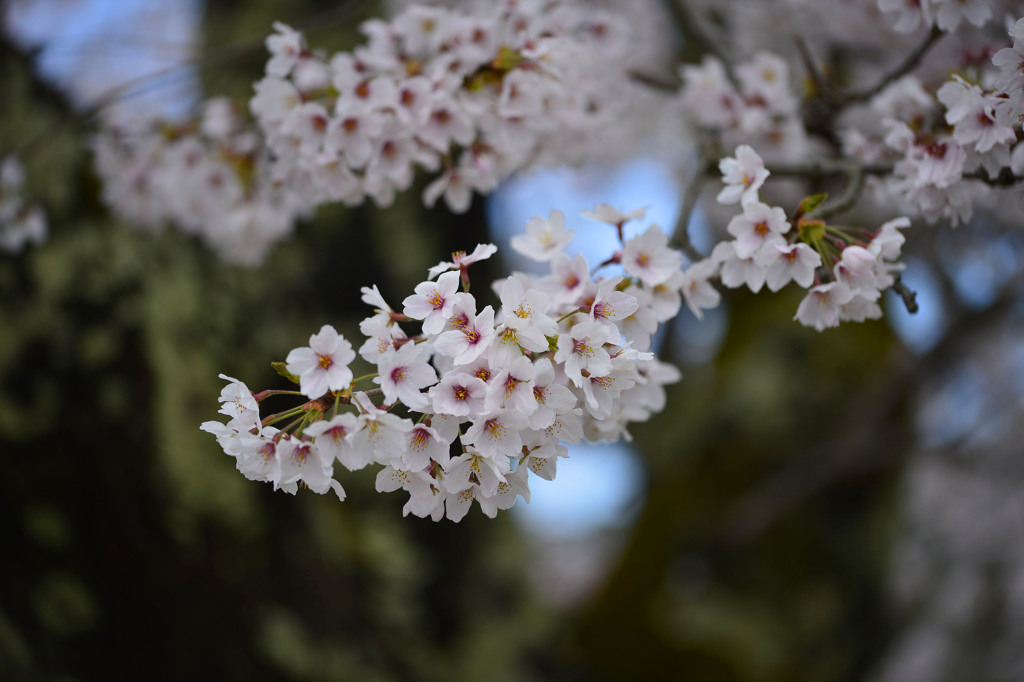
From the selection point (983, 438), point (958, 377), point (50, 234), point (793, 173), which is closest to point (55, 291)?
point (50, 234)

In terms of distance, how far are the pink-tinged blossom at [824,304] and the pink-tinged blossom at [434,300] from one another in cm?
50

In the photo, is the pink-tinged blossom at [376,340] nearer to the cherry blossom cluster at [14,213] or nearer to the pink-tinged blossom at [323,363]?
the pink-tinged blossom at [323,363]

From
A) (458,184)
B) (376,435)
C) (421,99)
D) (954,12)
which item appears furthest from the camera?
(458,184)

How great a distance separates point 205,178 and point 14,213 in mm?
458

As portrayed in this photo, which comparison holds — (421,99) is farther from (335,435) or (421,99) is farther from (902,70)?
(902,70)

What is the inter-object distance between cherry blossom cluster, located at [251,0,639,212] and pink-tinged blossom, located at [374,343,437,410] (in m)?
0.60

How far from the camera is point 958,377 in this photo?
3740mm

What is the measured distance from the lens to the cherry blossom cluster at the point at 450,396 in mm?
789

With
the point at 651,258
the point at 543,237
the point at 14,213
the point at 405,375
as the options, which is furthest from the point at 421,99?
the point at 14,213

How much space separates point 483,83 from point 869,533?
2.81 meters

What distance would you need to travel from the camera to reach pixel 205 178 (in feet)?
5.63

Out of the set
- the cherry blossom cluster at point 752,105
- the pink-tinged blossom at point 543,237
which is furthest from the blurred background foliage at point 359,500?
the pink-tinged blossom at point 543,237

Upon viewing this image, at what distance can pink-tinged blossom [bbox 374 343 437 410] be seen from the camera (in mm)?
788

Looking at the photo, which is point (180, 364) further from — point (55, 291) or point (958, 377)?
point (958, 377)
